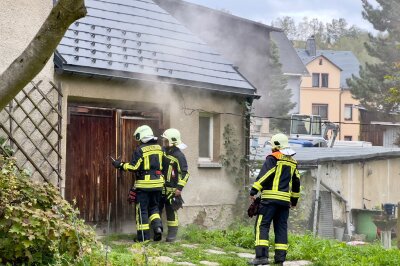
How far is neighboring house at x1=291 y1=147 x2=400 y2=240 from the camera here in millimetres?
21516

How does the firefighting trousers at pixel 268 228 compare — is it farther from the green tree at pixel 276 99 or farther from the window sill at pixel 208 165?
the green tree at pixel 276 99

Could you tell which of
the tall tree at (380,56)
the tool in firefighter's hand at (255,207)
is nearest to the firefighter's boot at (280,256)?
the tool in firefighter's hand at (255,207)

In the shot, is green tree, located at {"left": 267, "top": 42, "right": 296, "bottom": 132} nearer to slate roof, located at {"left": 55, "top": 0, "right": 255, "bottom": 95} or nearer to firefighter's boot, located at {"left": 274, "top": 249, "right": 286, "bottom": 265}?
slate roof, located at {"left": 55, "top": 0, "right": 255, "bottom": 95}

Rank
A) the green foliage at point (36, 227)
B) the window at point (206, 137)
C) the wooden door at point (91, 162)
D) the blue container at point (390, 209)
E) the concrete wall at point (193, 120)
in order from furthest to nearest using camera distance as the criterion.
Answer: the blue container at point (390, 209) → the window at point (206, 137) → the concrete wall at point (193, 120) → the wooden door at point (91, 162) → the green foliage at point (36, 227)

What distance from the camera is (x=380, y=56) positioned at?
4688 centimetres

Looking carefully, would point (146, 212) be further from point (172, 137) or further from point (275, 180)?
point (275, 180)

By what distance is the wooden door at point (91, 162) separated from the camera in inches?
517

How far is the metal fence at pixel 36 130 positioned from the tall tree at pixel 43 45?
19.6 feet

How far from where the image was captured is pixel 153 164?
12312 mm

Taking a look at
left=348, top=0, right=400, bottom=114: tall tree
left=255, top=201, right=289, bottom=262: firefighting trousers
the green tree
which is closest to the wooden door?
left=255, top=201, right=289, bottom=262: firefighting trousers

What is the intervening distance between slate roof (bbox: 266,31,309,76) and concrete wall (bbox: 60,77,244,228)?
47.2 metres

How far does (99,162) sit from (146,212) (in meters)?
1.72

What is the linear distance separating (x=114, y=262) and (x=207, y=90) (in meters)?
7.12

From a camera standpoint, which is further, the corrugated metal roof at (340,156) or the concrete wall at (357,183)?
the concrete wall at (357,183)
